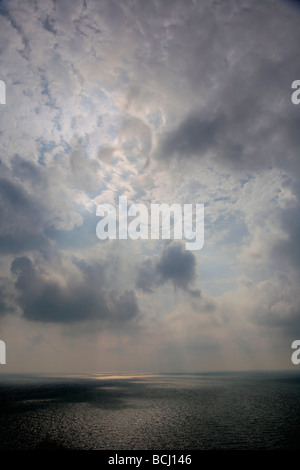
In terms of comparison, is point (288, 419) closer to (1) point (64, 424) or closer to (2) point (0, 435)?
(1) point (64, 424)

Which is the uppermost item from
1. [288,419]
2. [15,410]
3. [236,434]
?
[236,434]

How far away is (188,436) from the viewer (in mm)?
40656
